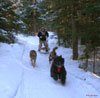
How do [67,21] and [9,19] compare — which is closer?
[67,21]

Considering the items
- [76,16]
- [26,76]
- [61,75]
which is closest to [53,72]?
[61,75]

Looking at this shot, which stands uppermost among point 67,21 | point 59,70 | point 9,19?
point 9,19

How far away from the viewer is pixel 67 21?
14.1 m

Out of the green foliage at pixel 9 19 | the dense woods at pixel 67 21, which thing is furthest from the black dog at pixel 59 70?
the green foliage at pixel 9 19

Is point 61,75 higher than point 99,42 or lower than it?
lower

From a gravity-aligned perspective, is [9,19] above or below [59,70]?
above

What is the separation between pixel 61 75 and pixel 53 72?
425 mm

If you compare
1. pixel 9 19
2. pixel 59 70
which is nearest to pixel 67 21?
pixel 9 19

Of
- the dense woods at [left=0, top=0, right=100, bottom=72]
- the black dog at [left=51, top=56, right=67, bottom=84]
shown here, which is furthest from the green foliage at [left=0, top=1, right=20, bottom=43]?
the black dog at [left=51, top=56, right=67, bottom=84]

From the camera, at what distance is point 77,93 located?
5.66 meters

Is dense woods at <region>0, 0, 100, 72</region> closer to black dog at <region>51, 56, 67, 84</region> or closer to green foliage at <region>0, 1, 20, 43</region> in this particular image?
green foliage at <region>0, 1, 20, 43</region>

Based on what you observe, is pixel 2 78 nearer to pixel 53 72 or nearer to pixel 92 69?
pixel 53 72

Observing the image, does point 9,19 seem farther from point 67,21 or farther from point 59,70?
point 59,70

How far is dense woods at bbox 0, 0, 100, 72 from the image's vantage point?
24.6 feet
